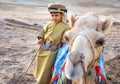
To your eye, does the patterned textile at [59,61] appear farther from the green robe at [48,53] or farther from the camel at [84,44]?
the camel at [84,44]

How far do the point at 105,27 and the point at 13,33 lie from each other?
7.66m

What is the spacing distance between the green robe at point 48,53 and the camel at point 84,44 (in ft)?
3.77

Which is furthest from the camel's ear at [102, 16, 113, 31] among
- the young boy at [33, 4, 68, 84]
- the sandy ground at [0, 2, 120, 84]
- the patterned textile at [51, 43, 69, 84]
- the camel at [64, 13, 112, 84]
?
the sandy ground at [0, 2, 120, 84]

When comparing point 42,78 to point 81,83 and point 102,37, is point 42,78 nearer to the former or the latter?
point 81,83

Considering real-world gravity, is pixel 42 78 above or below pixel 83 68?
below

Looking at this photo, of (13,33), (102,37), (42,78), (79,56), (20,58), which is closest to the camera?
(79,56)

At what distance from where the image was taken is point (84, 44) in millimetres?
2496

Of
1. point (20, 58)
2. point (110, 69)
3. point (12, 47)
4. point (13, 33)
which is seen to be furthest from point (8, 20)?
point (110, 69)

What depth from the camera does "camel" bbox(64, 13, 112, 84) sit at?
7.87 feet

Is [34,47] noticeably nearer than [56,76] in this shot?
No

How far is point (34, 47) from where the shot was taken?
8.55m

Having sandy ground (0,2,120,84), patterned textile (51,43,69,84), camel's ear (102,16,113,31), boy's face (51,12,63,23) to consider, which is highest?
camel's ear (102,16,113,31)

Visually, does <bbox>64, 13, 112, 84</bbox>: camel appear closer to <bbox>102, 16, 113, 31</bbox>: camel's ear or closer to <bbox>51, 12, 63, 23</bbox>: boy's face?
<bbox>102, 16, 113, 31</bbox>: camel's ear

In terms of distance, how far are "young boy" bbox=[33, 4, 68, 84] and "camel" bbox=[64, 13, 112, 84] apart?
3.76 feet
